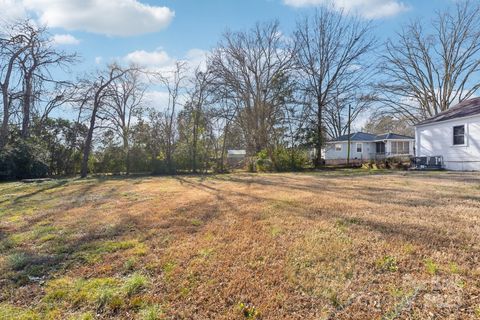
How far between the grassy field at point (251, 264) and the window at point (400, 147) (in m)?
23.5

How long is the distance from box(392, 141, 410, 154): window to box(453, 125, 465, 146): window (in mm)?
11977

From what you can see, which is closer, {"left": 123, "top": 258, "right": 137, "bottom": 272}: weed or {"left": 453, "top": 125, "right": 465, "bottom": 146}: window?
{"left": 123, "top": 258, "right": 137, "bottom": 272}: weed

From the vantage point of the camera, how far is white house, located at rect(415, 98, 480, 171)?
1328cm

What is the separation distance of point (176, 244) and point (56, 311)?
141 cm

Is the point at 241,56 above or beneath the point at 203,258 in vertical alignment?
above

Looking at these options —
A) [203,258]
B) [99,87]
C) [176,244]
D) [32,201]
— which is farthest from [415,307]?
[99,87]

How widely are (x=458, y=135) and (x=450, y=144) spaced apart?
544mm

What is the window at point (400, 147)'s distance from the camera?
1019 inches

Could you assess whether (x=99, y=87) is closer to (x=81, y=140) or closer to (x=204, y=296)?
(x=81, y=140)

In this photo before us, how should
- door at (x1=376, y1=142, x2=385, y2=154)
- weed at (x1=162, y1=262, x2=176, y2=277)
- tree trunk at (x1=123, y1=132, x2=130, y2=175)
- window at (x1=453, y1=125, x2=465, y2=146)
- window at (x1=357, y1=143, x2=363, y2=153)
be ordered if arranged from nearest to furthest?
weed at (x1=162, y1=262, x2=176, y2=277)
window at (x1=453, y1=125, x2=465, y2=146)
tree trunk at (x1=123, y1=132, x2=130, y2=175)
door at (x1=376, y1=142, x2=385, y2=154)
window at (x1=357, y1=143, x2=363, y2=153)

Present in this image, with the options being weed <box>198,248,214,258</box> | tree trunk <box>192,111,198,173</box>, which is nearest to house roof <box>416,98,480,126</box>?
tree trunk <box>192,111,198,173</box>

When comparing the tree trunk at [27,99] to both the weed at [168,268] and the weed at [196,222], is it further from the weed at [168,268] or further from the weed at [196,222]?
the weed at [168,268]

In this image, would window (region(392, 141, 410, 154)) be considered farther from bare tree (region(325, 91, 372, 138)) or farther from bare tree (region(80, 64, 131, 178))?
bare tree (region(80, 64, 131, 178))

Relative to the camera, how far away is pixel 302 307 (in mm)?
2035
